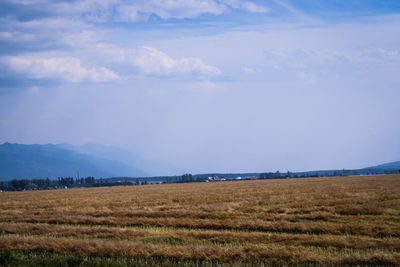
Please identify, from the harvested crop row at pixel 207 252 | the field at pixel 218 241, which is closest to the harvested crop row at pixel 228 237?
the field at pixel 218 241

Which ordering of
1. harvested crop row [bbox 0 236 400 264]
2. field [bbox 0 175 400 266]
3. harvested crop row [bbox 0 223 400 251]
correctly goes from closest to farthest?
harvested crop row [bbox 0 236 400 264]
field [bbox 0 175 400 266]
harvested crop row [bbox 0 223 400 251]

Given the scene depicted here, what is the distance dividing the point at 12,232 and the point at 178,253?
9.93 meters

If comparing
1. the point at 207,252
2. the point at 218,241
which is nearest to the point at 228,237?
the point at 218,241

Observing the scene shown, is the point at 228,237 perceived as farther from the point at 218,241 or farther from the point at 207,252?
the point at 207,252

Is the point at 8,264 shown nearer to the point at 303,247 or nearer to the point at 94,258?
the point at 94,258

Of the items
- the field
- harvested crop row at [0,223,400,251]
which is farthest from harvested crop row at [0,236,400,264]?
harvested crop row at [0,223,400,251]

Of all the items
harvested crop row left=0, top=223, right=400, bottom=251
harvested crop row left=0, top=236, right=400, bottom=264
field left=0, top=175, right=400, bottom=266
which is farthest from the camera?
harvested crop row left=0, top=223, right=400, bottom=251

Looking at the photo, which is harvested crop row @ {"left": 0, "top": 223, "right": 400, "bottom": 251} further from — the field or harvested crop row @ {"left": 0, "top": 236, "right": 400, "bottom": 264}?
harvested crop row @ {"left": 0, "top": 236, "right": 400, "bottom": 264}

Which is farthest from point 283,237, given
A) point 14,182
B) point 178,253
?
point 14,182

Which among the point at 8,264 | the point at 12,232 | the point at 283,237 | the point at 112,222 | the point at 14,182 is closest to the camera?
the point at 8,264

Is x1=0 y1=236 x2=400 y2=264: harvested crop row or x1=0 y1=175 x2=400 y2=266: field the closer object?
x1=0 y1=236 x2=400 y2=264: harvested crop row

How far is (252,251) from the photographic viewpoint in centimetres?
1353

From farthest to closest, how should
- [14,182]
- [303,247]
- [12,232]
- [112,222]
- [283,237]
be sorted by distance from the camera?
1. [14,182]
2. [112,222]
3. [12,232]
4. [283,237]
5. [303,247]

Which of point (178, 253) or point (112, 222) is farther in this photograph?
point (112, 222)
